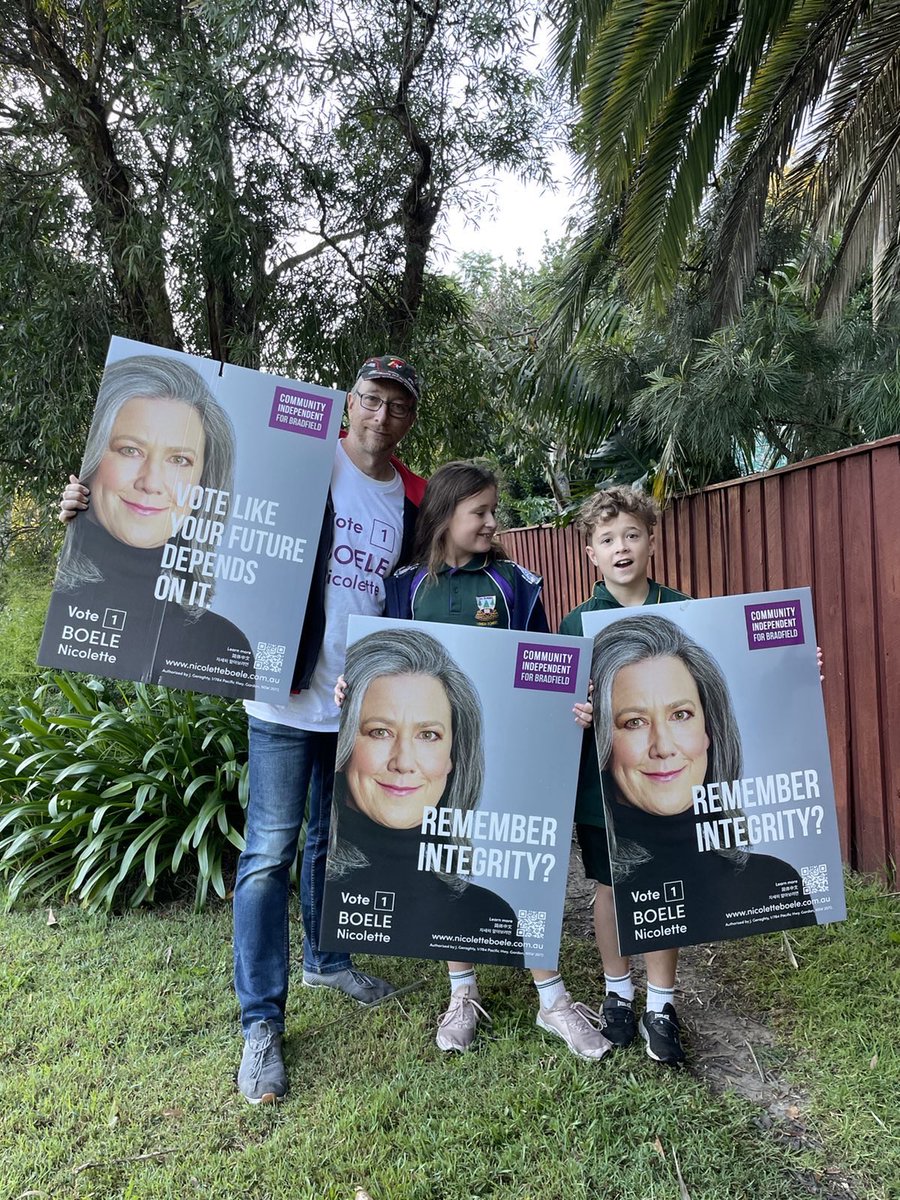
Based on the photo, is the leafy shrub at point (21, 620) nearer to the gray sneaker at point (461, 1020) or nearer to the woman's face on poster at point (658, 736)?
the gray sneaker at point (461, 1020)

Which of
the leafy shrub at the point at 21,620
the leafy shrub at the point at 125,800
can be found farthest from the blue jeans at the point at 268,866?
the leafy shrub at the point at 21,620

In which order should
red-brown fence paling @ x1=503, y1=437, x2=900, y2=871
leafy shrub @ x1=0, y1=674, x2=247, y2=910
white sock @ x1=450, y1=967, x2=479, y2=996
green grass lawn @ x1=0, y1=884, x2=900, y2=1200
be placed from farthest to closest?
1. leafy shrub @ x1=0, y1=674, x2=247, y2=910
2. red-brown fence paling @ x1=503, y1=437, x2=900, y2=871
3. white sock @ x1=450, y1=967, x2=479, y2=996
4. green grass lawn @ x1=0, y1=884, x2=900, y2=1200

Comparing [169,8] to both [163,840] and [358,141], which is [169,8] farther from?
[163,840]

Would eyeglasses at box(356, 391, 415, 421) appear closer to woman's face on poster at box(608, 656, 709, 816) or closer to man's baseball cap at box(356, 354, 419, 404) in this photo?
man's baseball cap at box(356, 354, 419, 404)

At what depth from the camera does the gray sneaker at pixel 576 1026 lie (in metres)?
2.53

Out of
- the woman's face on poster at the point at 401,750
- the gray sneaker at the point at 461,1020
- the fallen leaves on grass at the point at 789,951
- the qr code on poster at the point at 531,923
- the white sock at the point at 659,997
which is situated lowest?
the gray sneaker at the point at 461,1020

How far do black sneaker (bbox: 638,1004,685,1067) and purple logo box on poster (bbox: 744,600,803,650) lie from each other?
1206mm

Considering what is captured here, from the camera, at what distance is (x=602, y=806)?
2514mm

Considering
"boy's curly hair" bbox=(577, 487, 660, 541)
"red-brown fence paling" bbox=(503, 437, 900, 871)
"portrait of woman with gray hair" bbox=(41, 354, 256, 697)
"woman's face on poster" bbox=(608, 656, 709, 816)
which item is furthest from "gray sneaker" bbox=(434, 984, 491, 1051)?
"red-brown fence paling" bbox=(503, 437, 900, 871)

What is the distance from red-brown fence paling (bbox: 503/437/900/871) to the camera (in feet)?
12.2

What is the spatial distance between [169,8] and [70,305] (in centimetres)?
182

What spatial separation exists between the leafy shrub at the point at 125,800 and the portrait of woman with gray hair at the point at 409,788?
175cm

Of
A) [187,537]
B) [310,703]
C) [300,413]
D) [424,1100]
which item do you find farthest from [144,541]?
[424,1100]

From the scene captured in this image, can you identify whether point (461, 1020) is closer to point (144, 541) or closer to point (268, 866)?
point (268, 866)
